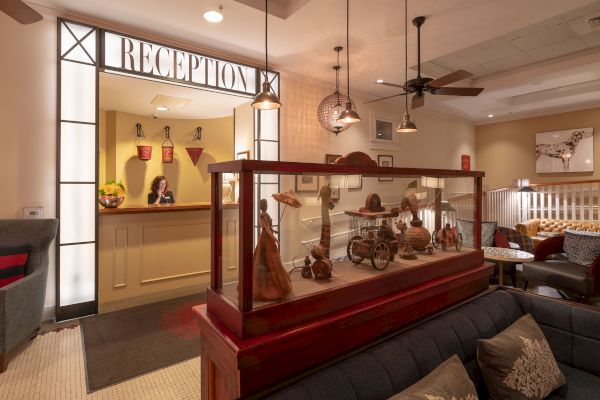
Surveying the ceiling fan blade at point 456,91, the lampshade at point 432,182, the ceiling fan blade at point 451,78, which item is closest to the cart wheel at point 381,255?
the lampshade at point 432,182

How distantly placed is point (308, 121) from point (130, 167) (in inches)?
133

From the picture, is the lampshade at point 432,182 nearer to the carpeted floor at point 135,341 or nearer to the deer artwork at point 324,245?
the deer artwork at point 324,245

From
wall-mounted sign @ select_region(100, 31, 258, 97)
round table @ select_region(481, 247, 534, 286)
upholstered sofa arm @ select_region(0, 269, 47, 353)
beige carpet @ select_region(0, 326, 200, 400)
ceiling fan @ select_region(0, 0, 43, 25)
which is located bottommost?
beige carpet @ select_region(0, 326, 200, 400)

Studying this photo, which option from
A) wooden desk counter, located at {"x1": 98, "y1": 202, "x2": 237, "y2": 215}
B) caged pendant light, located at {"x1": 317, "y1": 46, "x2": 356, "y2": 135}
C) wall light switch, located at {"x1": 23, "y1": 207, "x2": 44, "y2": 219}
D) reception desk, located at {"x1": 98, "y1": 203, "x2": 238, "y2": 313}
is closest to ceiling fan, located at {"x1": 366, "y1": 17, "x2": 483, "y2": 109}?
caged pendant light, located at {"x1": 317, "y1": 46, "x2": 356, "y2": 135}

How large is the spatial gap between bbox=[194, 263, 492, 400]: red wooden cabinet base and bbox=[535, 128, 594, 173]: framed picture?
705 centimetres

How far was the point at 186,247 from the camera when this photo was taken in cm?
381

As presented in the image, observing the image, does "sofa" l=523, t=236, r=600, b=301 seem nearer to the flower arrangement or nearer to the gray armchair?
the flower arrangement

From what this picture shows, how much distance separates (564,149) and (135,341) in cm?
807

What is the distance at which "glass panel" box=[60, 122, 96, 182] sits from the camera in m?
2.86

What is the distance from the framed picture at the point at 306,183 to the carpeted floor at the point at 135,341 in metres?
1.93

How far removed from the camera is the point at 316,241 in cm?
124

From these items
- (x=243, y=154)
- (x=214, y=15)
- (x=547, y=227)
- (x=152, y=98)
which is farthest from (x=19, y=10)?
(x=547, y=227)

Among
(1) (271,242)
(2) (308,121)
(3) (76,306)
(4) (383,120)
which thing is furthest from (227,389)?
(4) (383,120)

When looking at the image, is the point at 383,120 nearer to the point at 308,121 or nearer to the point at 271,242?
the point at 308,121
